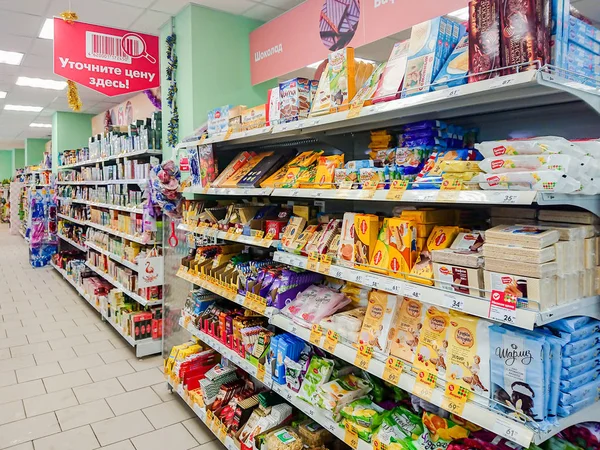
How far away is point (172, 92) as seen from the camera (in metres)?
4.48

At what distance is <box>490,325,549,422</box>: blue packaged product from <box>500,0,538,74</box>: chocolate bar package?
88 cm

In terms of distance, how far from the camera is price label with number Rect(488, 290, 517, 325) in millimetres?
1379

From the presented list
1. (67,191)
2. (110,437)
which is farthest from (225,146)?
(67,191)

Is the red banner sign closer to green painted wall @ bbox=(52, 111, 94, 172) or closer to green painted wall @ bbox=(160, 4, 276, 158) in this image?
green painted wall @ bbox=(160, 4, 276, 158)

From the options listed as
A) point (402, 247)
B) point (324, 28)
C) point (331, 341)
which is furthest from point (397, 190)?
point (324, 28)

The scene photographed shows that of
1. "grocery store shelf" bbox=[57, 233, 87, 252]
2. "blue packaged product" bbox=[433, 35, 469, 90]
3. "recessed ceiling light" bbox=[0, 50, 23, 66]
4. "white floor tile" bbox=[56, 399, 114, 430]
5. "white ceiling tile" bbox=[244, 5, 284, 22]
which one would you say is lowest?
"white floor tile" bbox=[56, 399, 114, 430]

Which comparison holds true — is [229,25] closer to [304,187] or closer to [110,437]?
[304,187]

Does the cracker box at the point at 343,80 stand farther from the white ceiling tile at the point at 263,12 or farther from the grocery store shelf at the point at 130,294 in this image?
the grocery store shelf at the point at 130,294

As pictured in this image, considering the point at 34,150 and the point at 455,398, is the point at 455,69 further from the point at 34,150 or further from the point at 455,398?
the point at 34,150

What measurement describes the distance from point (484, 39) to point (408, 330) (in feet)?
3.87

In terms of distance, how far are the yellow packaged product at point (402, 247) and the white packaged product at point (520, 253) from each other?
415 millimetres

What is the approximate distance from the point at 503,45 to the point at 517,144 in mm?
334

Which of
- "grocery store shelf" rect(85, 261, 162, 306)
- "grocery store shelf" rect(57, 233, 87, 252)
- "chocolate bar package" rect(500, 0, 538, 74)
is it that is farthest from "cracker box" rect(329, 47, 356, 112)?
"grocery store shelf" rect(57, 233, 87, 252)

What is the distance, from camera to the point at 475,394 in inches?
61.7
